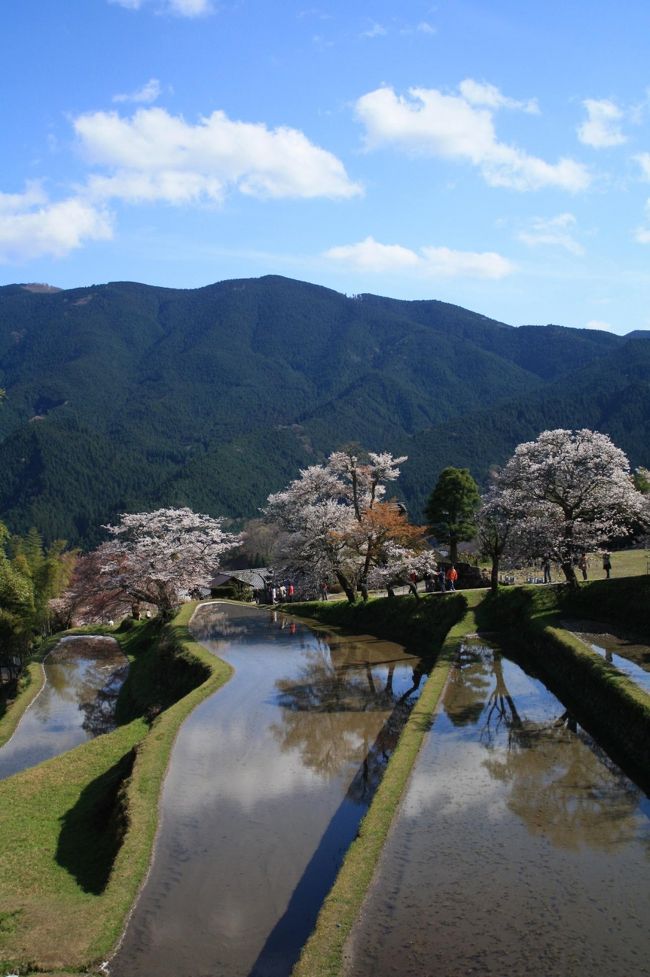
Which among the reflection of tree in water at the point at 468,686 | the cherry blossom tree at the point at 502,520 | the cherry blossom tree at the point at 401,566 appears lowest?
the reflection of tree in water at the point at 468,686

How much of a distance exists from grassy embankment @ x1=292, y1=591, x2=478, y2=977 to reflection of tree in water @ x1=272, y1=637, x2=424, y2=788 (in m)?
0.89

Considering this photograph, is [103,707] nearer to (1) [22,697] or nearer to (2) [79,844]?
(1) [22,697]

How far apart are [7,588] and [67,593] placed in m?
24.6

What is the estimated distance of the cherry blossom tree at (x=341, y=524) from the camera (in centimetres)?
3675

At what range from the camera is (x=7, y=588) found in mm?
35719

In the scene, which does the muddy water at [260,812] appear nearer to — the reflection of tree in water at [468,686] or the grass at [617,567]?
the reflection of tree in water at [468,686]

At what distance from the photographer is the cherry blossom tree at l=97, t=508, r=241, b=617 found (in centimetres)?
4222

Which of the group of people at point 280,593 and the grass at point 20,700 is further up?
the group of people at point 280,593

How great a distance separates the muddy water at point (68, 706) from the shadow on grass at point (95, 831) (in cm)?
806

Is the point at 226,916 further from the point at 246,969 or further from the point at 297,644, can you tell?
the point at 297,644

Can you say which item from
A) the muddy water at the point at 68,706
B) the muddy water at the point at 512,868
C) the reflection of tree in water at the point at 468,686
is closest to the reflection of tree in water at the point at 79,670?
the muddy water at the point at 68,706

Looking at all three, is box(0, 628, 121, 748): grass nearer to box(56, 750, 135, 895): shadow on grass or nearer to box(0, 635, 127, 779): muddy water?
box(0, 635, 127, 779): muddy water

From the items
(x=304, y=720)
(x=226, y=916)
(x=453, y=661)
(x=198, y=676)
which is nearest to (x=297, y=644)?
(x=198, y=676)

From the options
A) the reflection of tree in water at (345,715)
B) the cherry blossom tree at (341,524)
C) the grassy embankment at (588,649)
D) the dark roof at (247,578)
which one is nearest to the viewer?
the grassy embankment at (588,649)
